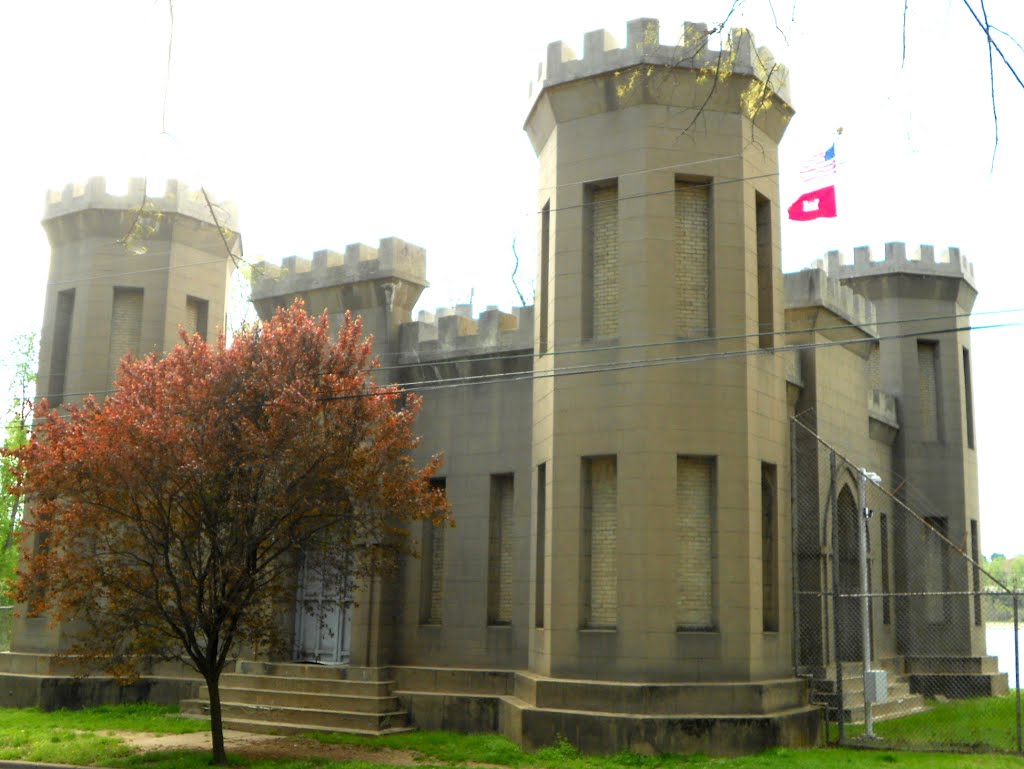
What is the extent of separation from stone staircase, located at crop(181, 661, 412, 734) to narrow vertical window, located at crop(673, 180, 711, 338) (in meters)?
→ 8.43

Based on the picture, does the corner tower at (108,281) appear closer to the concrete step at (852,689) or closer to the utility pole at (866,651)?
the utility pole at (866,651)

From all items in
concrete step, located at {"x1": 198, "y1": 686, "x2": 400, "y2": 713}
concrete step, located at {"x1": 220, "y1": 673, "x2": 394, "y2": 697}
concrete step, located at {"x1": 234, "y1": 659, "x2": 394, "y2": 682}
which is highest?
concrete step, located at {"x1": 234, "y1": 659, "x2": 394, "y2": 682}

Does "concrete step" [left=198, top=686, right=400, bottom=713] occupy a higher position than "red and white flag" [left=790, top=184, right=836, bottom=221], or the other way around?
"red and white flag" [left=790, top=184, right=836, bottom=221]

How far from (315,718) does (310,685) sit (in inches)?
36.6

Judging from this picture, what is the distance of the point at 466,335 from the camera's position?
68.5 ft

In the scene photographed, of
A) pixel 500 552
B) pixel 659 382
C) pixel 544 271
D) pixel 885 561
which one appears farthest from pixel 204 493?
pixel 885 561

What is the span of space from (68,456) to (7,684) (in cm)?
940

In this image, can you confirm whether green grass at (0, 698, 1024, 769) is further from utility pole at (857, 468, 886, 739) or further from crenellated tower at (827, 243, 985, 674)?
crenellated tower at (827, 243, 985, 674)

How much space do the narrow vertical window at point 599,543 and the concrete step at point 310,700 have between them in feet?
15.1

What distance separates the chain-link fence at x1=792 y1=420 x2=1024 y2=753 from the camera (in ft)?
56.2

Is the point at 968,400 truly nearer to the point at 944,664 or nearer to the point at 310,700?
the point at 944,664

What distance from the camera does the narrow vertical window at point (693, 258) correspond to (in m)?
17.2

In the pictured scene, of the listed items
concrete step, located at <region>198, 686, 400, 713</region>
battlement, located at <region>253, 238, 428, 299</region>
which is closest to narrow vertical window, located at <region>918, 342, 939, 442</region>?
battlement, located at <region>253, 238, 428, 299</region>

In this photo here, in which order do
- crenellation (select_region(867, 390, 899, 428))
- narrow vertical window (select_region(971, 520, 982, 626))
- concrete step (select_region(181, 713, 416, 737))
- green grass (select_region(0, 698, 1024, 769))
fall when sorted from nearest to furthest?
green grass (select_region(0, 698, 1024, 769)) < concrete step (select_region(181, 713, 416, 737)) < crenellation (select_region(867, 390, 899, 428)) < narrow vertical window (select_region(971, 520, 982, 626))
